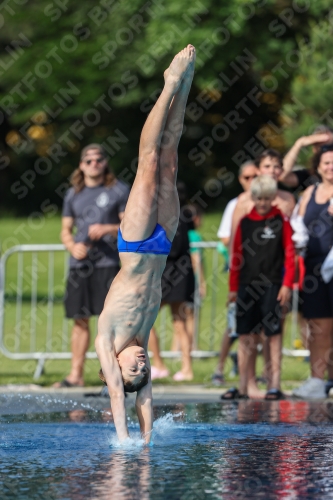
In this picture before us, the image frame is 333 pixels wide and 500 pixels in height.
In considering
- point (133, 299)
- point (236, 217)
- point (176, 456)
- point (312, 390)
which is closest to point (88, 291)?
point (236, 217)

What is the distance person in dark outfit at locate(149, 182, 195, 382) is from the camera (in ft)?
35.6

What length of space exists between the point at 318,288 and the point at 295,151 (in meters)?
1.70

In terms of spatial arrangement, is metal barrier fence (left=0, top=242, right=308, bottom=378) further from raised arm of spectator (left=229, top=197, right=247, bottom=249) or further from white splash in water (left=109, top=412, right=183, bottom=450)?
white splash in water (left=109, top=412, right=183, bottom=450)

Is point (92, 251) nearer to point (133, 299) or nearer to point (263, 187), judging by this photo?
point (263, 187)

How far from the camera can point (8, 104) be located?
3303 cm

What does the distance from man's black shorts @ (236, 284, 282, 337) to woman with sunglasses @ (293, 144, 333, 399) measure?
1.40 ft

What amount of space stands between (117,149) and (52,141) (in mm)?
4436

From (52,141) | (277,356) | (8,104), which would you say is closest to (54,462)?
(277,356)

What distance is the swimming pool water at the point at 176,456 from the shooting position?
4.65 m

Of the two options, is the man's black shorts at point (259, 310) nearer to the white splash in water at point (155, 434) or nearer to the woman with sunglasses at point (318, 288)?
the woman with sunglasses at point (318, 288)

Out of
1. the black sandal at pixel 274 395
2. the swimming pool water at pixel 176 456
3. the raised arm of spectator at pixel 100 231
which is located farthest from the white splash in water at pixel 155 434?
the raised arm of spectator at pixel 100 231

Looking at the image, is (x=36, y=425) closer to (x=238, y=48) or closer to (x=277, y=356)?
(x=277, y=356)

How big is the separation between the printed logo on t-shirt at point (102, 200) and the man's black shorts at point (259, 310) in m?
1.96

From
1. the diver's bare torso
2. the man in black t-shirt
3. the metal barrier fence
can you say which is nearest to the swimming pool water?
the diver's bare torso
